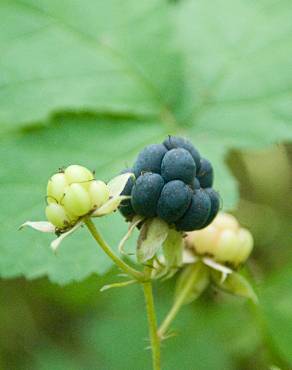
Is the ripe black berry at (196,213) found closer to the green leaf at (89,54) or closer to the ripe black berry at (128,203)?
the ripe black berry at (128,203)

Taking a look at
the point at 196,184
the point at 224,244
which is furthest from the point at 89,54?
the point at 196,184

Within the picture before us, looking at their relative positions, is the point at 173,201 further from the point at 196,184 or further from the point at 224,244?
the point at 224,244

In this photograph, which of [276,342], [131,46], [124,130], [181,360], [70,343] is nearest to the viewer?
[276,342]

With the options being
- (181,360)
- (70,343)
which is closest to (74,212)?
(181,360)

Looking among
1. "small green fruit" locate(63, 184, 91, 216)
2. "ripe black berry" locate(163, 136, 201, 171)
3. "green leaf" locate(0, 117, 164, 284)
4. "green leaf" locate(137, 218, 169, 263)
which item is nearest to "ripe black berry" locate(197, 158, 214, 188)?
"ripe black berry" locate(163, 136, 201, 171)

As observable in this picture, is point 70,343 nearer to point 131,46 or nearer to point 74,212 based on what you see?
point 131,46

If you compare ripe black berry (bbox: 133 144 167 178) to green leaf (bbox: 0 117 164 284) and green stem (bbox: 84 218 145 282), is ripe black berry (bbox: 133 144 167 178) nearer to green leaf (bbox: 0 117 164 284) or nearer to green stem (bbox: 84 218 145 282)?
green stem (bbox: 84 218 145 282)
